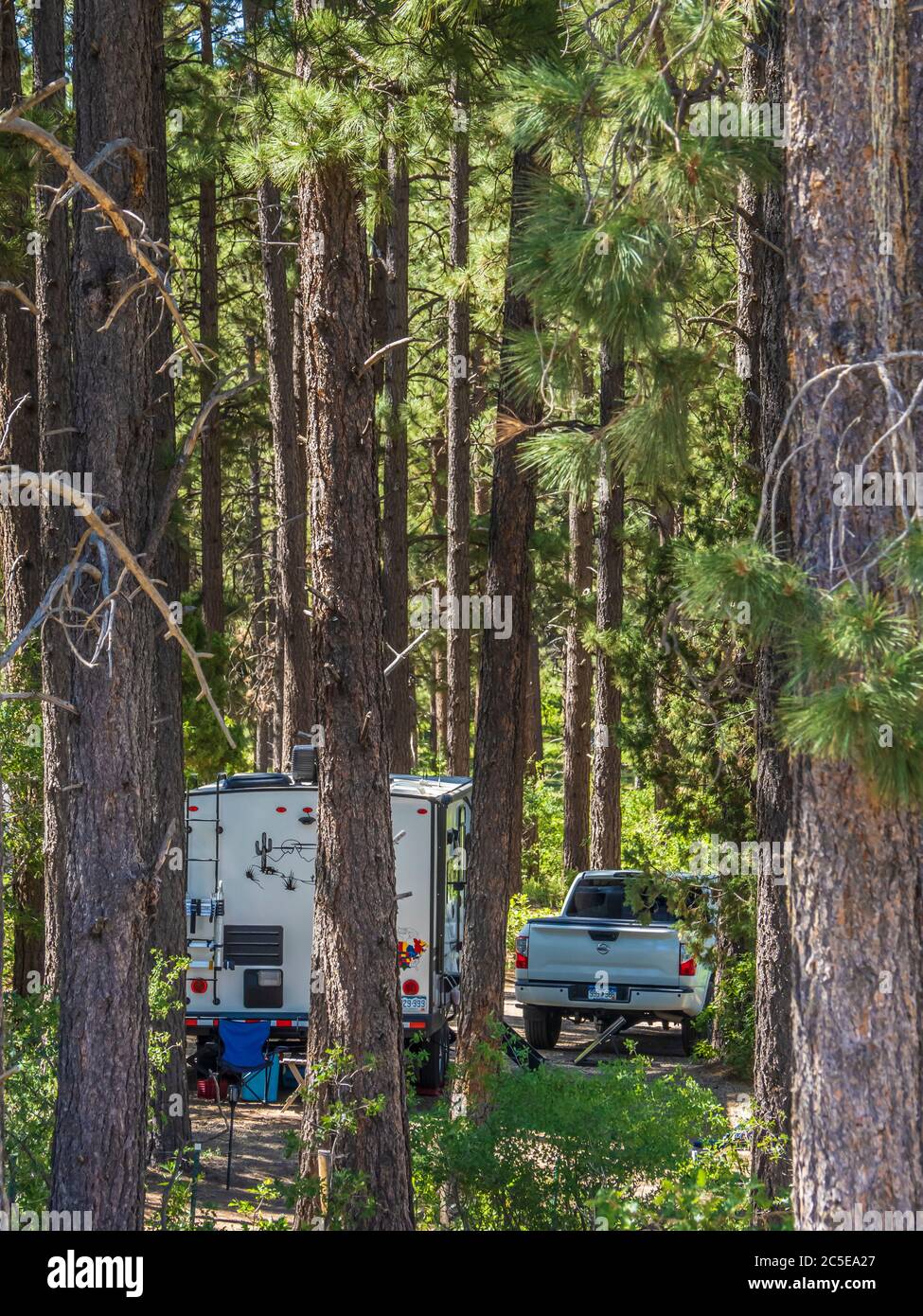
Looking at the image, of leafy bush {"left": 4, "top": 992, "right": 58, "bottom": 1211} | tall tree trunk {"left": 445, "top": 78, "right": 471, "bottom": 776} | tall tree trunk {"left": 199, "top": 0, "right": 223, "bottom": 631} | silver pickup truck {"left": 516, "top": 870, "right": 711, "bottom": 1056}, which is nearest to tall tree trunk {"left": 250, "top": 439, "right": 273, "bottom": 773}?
tall tree trunk {"left": 199, "top": 0, "right": 223, "bottom": 631}

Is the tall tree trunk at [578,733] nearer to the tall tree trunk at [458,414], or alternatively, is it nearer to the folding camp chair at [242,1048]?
the tall tree trunk at [458,414]

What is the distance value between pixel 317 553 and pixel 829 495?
3.90 meters

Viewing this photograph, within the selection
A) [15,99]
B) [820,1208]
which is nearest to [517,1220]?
[820,1208]

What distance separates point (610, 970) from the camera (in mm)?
13406

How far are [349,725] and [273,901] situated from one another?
4898 millimetres

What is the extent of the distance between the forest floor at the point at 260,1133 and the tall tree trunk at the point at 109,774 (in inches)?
30.7

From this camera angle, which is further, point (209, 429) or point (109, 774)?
point (209, 429)

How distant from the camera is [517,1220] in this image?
23.0 ft

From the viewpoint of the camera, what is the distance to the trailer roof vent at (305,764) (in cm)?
858

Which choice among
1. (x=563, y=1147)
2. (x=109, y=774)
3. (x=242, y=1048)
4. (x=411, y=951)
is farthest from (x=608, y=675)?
(x=109, y=774)

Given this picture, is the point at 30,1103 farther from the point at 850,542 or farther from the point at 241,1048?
the point at 850,542

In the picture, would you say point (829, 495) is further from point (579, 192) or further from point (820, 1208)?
point (820, 1208)

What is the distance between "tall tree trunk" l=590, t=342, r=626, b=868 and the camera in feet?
48.8

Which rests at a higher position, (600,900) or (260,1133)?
(600,900)
